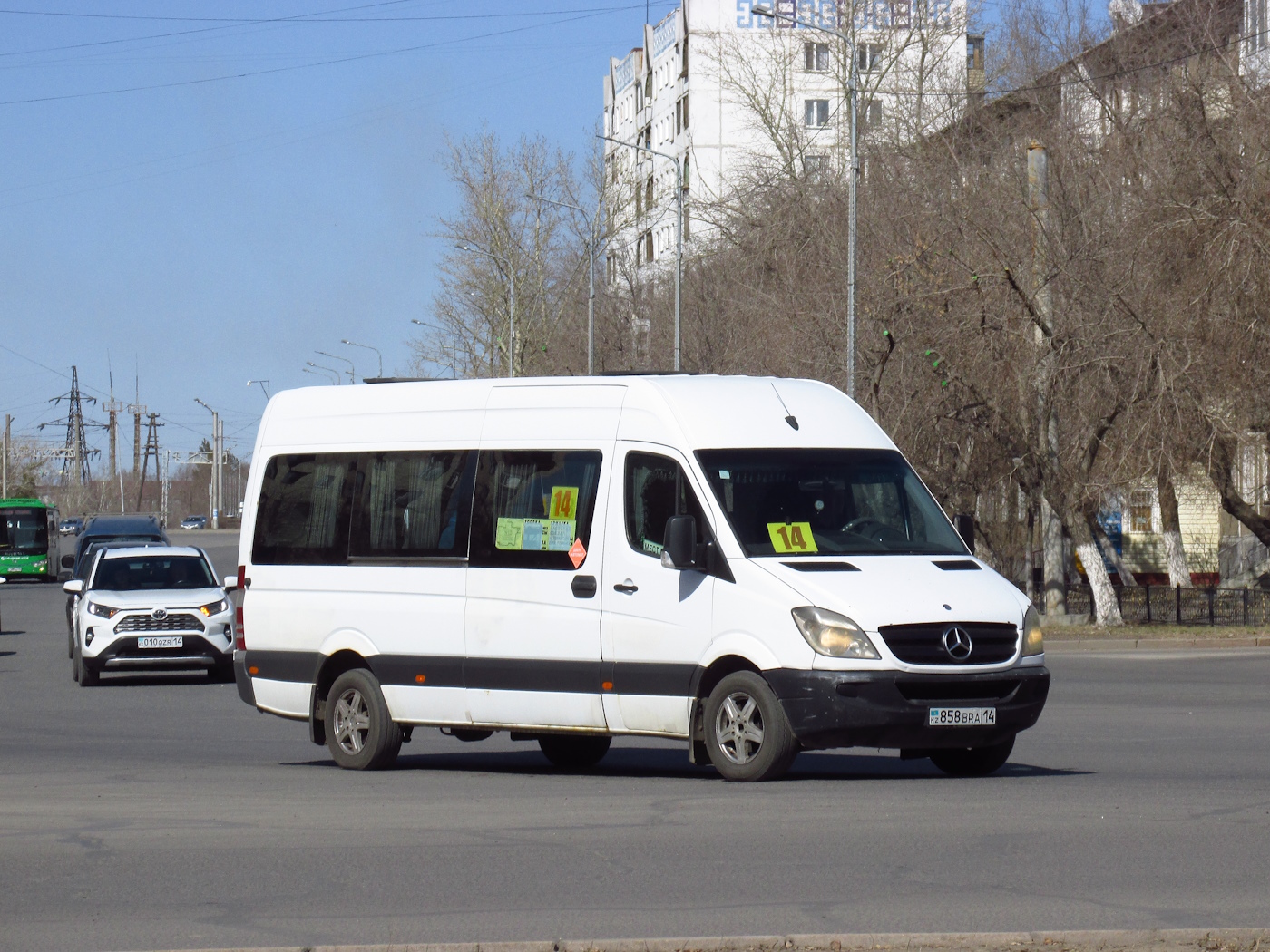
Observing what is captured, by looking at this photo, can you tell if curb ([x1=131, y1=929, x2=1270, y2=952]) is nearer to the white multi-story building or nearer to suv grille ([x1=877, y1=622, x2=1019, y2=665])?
suv grille ([x1=877, y1=622, x2=1019, y2=665])

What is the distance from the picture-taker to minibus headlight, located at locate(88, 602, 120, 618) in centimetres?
2166

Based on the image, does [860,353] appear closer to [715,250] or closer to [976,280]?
[976,280]

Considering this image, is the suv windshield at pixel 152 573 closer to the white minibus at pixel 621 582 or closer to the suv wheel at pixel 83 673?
the suv wheel at pixel 83 673

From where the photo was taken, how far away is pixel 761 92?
57312 mm

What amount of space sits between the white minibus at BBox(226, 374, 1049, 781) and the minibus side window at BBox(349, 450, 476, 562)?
0.7 inches

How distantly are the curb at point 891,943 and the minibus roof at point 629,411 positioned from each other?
17.5 ft

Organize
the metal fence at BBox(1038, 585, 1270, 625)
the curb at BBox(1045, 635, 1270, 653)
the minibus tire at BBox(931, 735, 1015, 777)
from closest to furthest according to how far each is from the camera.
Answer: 1. the minibus tire at BBox(931, 735, 1015, 777)
2. the curb at BBox(1045, 635, 1270, 653)
3. the metal fence at BBox(1038, 585, 1270, 625)

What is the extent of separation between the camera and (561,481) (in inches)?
468

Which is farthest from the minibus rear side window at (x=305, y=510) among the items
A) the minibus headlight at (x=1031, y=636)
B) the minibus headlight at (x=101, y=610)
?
the minibus headlight at (x=101, y=610)

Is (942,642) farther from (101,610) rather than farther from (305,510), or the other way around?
(101,610)

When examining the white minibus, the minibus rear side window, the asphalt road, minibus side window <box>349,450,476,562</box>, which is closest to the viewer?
the asphalt road

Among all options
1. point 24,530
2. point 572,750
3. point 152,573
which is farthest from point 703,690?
point 24,530

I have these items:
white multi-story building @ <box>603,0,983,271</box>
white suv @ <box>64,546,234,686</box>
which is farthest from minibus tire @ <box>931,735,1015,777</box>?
white multi-story building @ <box>603,0,983,271</box>

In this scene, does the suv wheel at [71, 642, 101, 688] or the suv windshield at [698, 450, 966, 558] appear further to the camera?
the suv wheel at [71, 642, 101, 688]
